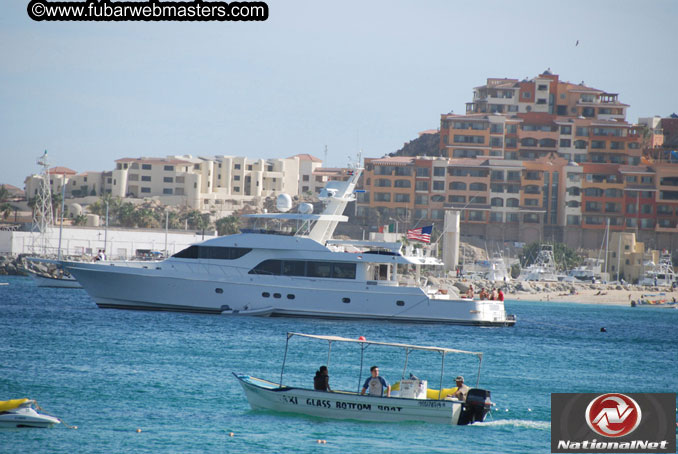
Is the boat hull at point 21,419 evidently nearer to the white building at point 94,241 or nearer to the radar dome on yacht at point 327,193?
the radar dome on yacht at point 327,193

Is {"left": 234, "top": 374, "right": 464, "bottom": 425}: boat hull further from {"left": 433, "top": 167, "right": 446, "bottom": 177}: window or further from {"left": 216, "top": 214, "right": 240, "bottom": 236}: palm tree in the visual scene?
{"left": 433, "top": 167, "right": 446, "bottom": 177}: window

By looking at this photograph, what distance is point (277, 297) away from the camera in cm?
4228

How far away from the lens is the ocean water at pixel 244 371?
20469 mm

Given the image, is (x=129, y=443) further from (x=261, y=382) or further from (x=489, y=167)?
(x=489, y=167)

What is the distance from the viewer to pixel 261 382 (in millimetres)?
23219

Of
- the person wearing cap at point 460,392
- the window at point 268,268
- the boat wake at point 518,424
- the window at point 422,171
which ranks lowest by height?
the boat wake at point 518,424

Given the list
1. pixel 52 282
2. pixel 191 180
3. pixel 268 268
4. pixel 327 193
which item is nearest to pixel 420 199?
pixel 191 180

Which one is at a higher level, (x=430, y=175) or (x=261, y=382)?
(x=430, y=175)

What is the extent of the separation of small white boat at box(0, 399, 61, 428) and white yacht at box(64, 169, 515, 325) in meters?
21.6

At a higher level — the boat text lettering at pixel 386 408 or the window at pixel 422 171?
the window at pixel 422 171

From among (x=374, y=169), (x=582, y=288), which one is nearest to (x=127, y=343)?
(x=582, y=288)

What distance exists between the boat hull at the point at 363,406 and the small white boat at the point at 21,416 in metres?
4.80

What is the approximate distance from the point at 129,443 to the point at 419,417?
6.20 metres

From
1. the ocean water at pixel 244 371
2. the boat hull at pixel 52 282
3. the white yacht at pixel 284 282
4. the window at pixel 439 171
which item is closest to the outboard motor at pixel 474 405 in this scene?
the ocean water at pixel 244 371
